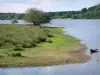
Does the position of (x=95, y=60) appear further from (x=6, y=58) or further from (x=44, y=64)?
(x=6, y=58)

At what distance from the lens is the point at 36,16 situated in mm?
124000

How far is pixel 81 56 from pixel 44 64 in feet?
26.0

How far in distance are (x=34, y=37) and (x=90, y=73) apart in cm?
2935

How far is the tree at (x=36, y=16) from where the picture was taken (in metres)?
124

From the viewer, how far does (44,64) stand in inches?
1389

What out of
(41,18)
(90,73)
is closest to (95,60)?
(90,73)

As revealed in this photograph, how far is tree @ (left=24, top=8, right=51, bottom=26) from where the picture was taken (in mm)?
124188

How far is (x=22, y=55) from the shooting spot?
39312 millimetres

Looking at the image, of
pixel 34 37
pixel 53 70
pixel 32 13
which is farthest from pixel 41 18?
pixel 53 70

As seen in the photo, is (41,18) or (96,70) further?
(41,18)

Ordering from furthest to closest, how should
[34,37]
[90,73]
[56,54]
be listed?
[34,37] < [56,54] < [90,73]

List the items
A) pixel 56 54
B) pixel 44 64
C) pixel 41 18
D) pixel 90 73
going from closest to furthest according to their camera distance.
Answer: pixel 90 73 → pixel 44 64 → pixel 56 54 → pixel 41 18

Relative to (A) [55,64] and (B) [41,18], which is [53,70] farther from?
(B) [41,18]

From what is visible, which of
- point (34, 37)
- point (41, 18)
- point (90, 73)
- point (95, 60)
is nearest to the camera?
point (90, 73)
